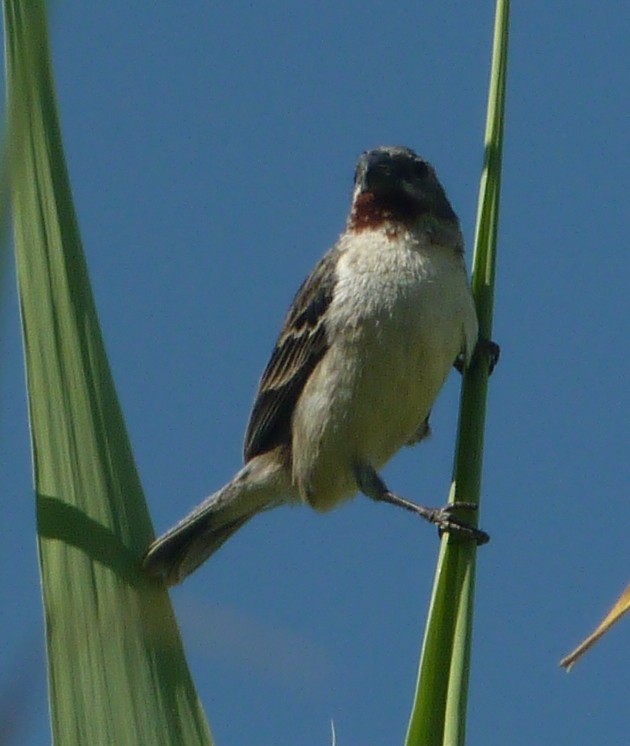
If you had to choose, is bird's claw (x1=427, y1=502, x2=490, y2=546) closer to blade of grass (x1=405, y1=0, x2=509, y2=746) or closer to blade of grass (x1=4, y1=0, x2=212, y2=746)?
blade of grass (x1=405, y1=0, x2=509, y2=746)

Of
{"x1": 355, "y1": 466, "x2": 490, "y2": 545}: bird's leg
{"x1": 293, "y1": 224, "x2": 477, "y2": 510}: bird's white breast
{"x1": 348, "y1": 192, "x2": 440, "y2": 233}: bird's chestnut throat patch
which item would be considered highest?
{"x1": 348, "y1": 192, "x2": 440, "y2": 233}: bird's chestnut throat patch

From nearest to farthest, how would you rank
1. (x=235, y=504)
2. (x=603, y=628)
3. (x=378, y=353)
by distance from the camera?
(x=603, y=628)
(x=378, y=353)
(x=235, y=504)

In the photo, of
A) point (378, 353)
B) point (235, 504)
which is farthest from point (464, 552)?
point (235, 504)

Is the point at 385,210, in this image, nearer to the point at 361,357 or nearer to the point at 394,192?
the point at 394,192

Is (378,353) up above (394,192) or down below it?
below

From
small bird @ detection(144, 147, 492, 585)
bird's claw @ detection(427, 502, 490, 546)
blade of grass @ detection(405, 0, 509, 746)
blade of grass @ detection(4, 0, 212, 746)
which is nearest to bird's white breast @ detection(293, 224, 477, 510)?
small bird @ detection(144, 147, 492, 585)

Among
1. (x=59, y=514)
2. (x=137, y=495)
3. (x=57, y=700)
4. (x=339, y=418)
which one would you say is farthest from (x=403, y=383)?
(x=57, y=700)
